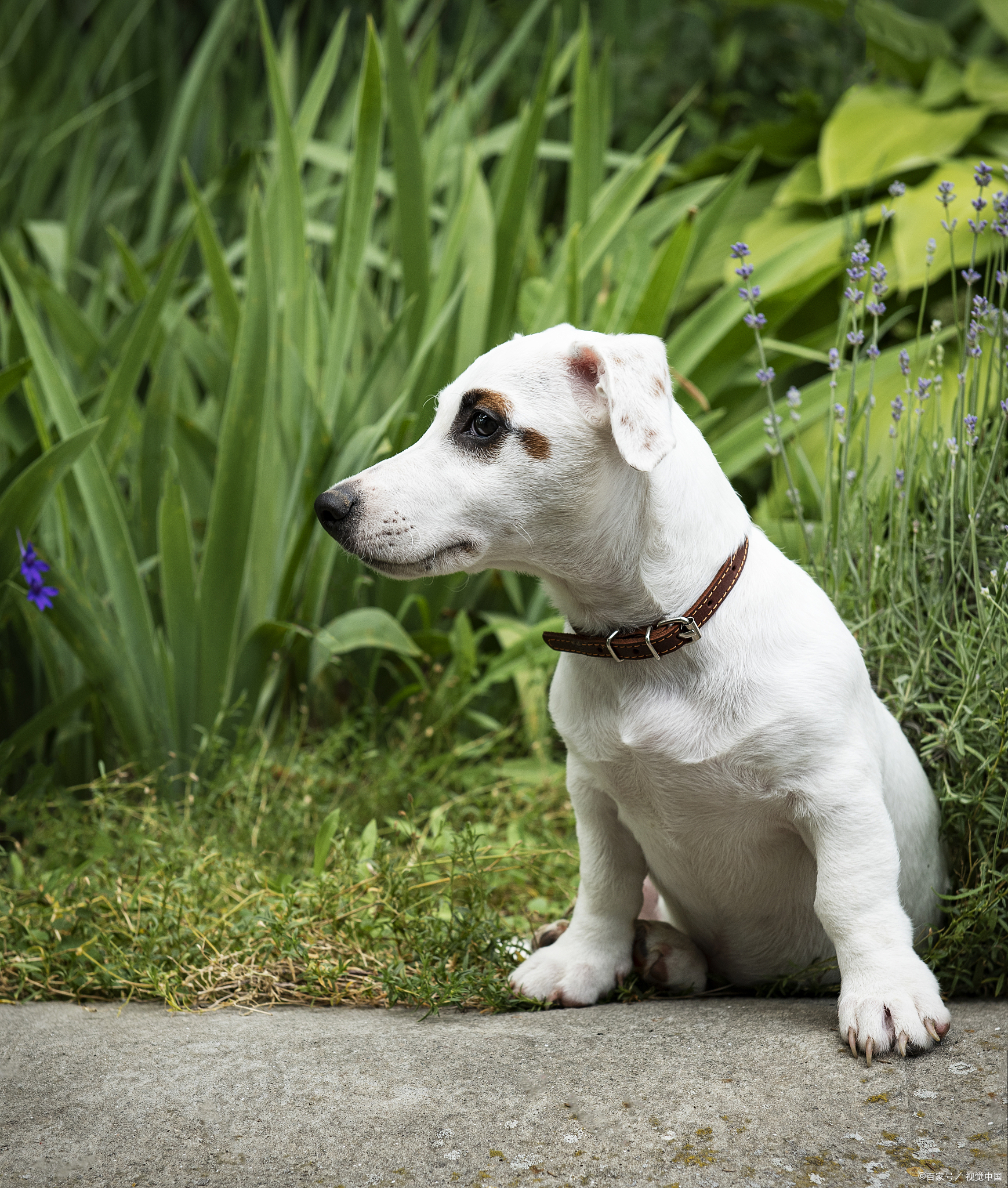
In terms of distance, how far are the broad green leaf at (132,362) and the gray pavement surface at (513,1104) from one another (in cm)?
165

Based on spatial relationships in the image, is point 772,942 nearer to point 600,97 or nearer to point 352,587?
point 352,587

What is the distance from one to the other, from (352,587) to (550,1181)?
196 cm

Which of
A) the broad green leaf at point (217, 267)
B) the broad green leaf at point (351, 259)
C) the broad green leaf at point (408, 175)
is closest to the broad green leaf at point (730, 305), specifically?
the broad green leaf at point (408, 175)

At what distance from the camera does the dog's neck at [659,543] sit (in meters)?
1.69

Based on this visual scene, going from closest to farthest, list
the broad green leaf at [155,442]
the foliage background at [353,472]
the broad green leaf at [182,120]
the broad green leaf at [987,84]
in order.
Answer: the foliage background at [353,472] → the broad green leaf at [155,442] → the broad green leaf at [987,84] → the broad green leaf at [182,120]

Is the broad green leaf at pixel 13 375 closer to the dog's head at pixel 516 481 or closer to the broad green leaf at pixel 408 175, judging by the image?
the broad green leaf at pixel 408 175

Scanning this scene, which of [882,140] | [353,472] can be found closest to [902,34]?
[882,140]

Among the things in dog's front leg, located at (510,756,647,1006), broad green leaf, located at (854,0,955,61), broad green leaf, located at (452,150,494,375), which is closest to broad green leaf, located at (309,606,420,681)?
broad green leaf, located at (452,150,494,375)

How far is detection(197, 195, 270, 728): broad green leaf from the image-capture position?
269 cm

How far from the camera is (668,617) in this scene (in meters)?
1.71

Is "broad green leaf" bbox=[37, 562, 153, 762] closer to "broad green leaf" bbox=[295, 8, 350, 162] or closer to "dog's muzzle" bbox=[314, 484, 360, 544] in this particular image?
"dog's muzzle" bbox=[314, 484, 360, 544]

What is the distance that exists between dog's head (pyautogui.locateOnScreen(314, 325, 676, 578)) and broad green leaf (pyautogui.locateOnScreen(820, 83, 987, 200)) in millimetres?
2481

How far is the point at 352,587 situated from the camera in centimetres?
311

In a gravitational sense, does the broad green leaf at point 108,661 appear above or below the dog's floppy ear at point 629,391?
below
